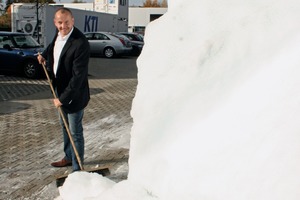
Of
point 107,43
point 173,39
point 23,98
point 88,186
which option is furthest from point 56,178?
point 107,43

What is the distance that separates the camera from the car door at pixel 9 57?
13.6 m

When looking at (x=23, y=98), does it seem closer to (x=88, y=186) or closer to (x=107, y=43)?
(x=88, y=186)

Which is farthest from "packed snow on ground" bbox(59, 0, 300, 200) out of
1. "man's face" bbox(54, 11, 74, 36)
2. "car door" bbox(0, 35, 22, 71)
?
"car door" bbox(0, 35, 22, 71)

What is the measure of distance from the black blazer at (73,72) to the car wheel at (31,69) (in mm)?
9346

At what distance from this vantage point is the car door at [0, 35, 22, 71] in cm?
1359

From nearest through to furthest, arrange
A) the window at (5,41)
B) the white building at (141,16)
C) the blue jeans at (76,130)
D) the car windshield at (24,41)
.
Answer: the blue jeans at (76,130) < the window at (5,41) < the car windshield at (24,41) < the white building at (141,16)

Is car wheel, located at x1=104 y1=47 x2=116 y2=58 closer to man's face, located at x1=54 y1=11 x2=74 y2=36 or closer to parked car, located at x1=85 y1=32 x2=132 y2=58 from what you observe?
parked car, located at x1=85 y1=32 x2=132 y2=58

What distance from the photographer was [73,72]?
14.3 ft

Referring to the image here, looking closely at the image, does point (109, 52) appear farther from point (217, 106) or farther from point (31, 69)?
point (217, 106)

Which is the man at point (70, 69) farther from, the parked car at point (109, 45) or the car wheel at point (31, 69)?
the parked car at point (109, 45)

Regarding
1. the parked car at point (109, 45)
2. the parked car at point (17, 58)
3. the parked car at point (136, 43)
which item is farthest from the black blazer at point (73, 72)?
the parked car at point (136, 43)

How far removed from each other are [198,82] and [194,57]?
0.17 m

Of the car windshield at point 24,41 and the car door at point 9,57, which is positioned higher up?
the car windshield at point 24,41

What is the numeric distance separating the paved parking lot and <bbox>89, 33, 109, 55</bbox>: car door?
10.6m
